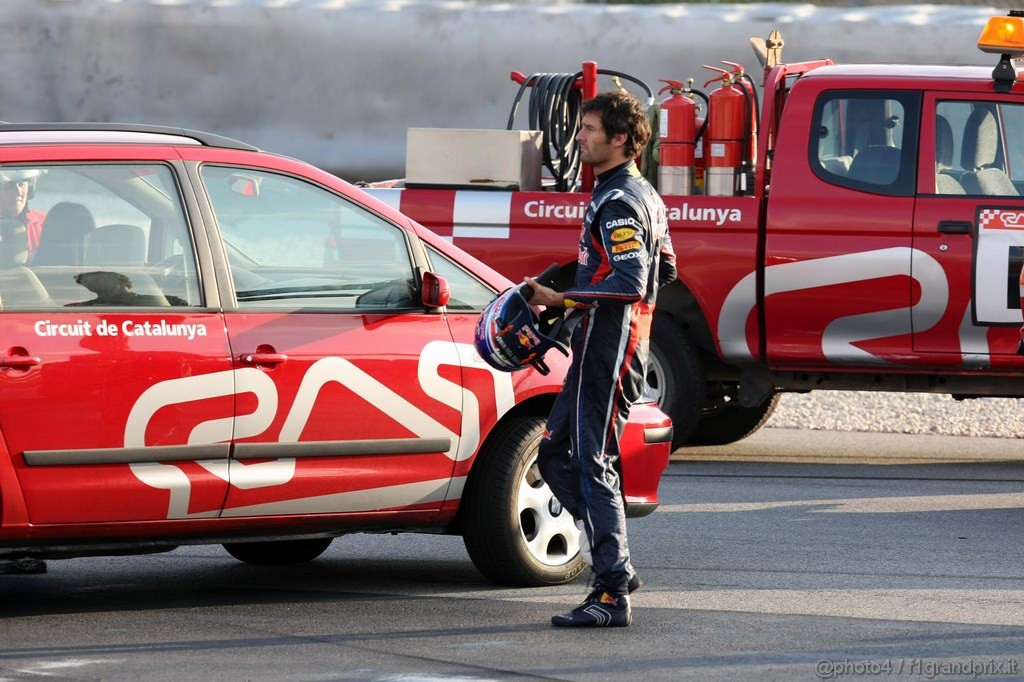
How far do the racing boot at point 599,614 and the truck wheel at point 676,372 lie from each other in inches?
143

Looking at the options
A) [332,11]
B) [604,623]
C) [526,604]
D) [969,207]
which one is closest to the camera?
[604,623]

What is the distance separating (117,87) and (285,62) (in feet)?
6.98

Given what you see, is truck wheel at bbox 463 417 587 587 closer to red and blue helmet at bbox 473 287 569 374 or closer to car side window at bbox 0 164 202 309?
red and blue helmet at bbox 473 287 569 374

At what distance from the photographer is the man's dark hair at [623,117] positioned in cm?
567

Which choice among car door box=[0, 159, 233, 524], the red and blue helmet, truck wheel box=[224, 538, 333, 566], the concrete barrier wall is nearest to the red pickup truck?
truck wheel box=[224, 538, 333, 566]

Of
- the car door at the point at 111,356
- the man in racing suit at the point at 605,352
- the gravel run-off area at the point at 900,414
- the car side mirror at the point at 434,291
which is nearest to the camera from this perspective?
the car door at the point at 111,356

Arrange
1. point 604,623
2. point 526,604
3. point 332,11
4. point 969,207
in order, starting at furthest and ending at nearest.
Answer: point 332,11, point 969,207, point 526,604, point 604,623

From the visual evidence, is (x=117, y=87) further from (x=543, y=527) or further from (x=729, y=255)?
(x=543, y=527)

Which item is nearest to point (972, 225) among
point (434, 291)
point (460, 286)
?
point (460, 286)

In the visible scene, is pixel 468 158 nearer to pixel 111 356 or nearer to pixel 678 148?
pixel 678 148

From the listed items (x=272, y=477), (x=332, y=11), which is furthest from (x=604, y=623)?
(x=332, y=11)

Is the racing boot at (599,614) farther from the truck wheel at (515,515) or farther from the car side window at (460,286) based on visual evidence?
the car side window at (460,286)

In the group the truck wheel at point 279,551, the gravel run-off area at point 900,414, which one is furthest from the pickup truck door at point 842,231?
the truck wheel at point 279,551

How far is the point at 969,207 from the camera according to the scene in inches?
347
